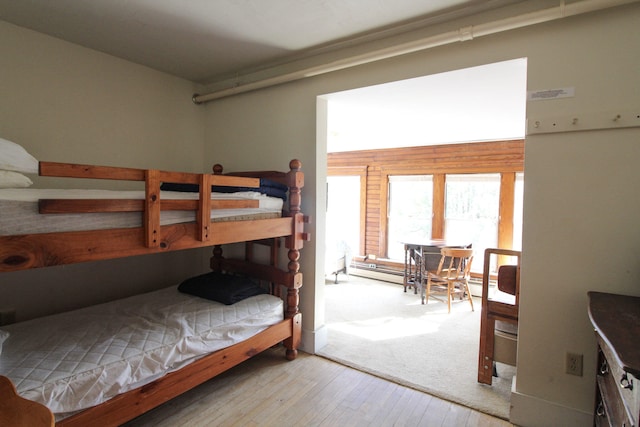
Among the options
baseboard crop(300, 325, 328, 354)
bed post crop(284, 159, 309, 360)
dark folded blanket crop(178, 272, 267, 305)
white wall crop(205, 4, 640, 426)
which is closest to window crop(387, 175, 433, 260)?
baseboard crop(300, 325, 328, 354)

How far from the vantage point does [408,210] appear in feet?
17.8

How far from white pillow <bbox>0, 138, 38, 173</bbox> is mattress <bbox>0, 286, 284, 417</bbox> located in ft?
2.93

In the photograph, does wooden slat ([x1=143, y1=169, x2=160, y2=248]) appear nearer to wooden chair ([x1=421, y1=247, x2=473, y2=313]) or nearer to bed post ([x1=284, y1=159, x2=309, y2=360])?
bed post ([x1=284, y1=159, x2=309, y2=360])

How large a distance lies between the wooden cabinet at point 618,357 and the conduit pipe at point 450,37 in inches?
55.9

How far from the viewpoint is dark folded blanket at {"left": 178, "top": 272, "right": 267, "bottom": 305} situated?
7.74ft

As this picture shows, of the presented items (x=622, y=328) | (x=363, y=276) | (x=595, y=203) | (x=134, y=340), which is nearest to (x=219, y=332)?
(x=134, y=340)

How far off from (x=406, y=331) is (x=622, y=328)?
87.7 inches

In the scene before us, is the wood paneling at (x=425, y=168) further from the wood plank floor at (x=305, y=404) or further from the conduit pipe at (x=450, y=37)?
the wood plank floor at (x=305, y=404)

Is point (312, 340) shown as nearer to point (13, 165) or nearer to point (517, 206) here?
point (13, 165)

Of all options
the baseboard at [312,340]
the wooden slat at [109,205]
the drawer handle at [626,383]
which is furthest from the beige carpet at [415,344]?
the wooden slat at [109,205]

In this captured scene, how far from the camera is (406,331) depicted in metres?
3.22

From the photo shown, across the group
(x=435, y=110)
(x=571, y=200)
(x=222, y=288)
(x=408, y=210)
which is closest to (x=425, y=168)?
(x=408, y=210)

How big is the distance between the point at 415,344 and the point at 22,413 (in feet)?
8.88

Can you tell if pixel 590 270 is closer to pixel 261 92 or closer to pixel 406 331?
pixel 406 331
